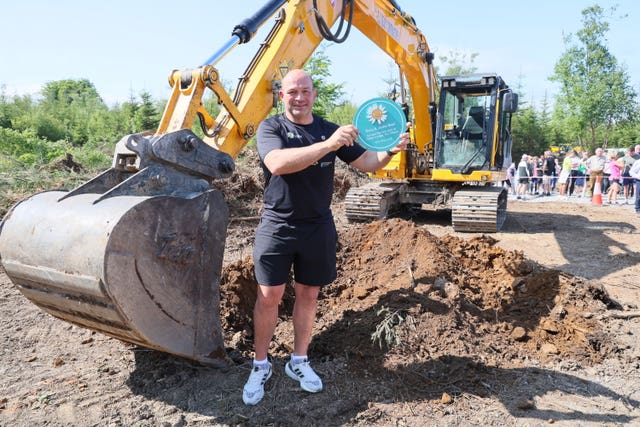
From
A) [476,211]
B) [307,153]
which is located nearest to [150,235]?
[307,153]

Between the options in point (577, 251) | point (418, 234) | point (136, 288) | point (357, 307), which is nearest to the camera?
point (136, 288)

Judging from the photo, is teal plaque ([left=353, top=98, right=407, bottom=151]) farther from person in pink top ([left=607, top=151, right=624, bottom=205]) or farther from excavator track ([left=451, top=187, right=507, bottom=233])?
person in pink top ([left=607, top=151, right=624, bottom=205])

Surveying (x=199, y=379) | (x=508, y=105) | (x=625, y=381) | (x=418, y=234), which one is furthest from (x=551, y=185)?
(x=199, y=379)

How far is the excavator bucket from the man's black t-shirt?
1.49ft

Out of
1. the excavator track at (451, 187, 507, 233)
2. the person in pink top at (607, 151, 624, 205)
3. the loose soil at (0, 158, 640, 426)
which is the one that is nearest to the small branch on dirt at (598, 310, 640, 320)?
the loose soil at (0, 158, 640, 426)

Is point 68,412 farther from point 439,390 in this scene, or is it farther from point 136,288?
point 439,390

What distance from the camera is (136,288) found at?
2.63 m

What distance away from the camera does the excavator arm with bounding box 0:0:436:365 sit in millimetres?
2551

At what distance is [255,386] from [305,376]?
316 millimetres

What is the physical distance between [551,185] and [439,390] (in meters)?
16.3

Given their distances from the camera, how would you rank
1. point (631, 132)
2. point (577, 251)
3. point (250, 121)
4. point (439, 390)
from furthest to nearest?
point (631, 132), point (577, 251), point (250, 121), point (439, 390)

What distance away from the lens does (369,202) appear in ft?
29.7

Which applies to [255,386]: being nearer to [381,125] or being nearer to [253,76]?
[381,125]

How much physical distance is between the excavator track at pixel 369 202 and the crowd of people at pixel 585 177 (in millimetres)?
6377
